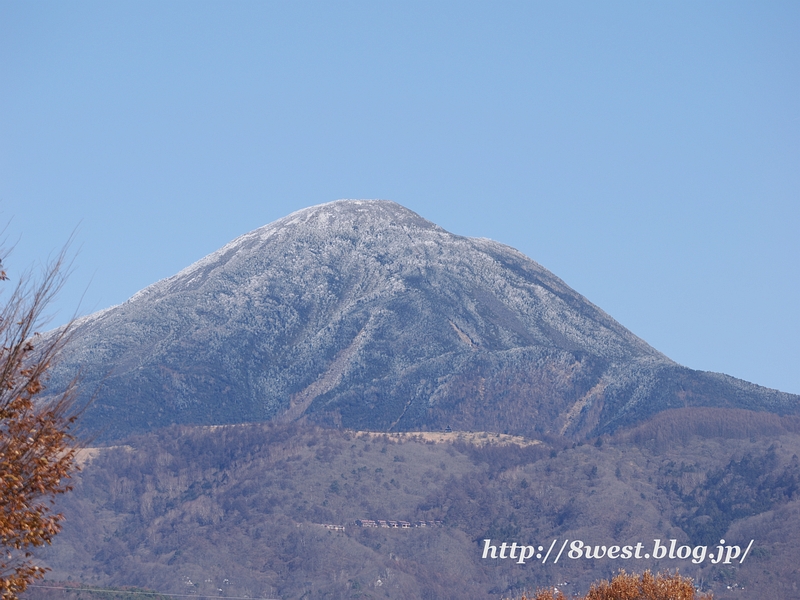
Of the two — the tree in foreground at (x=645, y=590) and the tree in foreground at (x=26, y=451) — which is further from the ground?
the tree in foreground at (x=26, y=451)

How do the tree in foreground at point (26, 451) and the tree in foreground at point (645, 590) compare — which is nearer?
the tree in foreground at point (26, 451)

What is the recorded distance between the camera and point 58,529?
21578mm

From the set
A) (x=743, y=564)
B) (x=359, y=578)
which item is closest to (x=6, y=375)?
(x=359, y=578)

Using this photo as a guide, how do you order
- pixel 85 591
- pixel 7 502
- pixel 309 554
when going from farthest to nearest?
1. pixel 309 554
2. pixel 85 591
3. pixel 7 502

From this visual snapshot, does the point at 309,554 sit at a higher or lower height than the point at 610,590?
lower

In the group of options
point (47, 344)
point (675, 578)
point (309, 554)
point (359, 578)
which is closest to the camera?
point (47, 344)

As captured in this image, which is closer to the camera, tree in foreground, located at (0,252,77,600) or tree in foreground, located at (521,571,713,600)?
tree in foreground, located at (0,252,77,600)

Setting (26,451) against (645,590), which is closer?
(26,451)

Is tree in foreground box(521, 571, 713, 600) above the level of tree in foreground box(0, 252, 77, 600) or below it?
below

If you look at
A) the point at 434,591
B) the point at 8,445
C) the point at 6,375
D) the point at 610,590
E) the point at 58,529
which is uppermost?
the point at 6,375

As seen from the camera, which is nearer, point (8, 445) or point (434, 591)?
point (8, 445)

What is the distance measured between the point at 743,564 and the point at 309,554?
73836mm

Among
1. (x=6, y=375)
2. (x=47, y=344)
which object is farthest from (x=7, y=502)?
(x=47, y=344)

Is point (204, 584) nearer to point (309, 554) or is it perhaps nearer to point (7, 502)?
point (309, 554)
